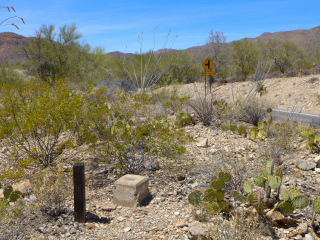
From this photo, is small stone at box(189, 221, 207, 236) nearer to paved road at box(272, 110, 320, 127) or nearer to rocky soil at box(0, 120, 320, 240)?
rocky soil at box(0, 120, 320, 240)

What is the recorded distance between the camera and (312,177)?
210 inches

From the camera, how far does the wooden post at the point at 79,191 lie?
3916 millimetres

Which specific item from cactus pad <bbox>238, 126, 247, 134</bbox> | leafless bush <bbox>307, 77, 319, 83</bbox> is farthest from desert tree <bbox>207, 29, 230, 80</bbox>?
cactus pad <bbox>238, 126, 247, 134</bbox>

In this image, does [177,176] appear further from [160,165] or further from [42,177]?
[42,177]

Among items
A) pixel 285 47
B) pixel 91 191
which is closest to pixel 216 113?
pixel 91 191

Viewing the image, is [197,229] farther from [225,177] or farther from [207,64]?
[207,64]

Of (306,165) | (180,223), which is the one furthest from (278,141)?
(180,223)

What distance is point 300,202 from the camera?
3.68m

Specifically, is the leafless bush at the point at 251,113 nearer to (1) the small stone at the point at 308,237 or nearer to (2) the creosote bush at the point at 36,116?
(2) the creosote bush at the point at 36,116

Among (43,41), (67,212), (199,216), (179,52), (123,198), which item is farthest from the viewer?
(179,52)

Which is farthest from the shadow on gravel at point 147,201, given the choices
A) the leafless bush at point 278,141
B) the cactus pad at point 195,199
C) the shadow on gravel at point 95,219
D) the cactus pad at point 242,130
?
the cactus pad at point 242,130

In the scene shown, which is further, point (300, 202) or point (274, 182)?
point (274, 182)

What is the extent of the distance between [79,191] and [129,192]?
33.9 inches

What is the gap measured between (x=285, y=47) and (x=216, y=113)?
2522 centimetres
